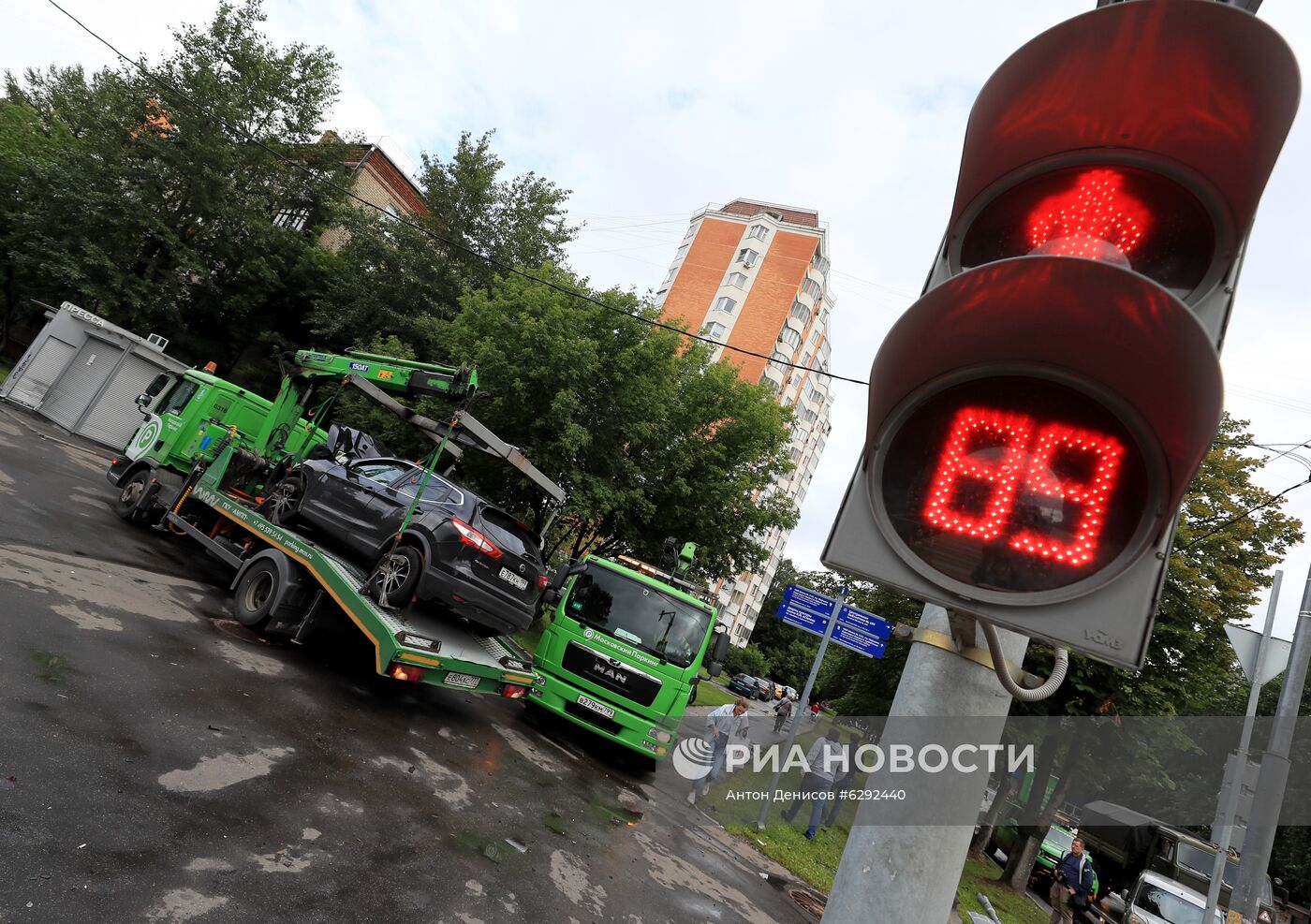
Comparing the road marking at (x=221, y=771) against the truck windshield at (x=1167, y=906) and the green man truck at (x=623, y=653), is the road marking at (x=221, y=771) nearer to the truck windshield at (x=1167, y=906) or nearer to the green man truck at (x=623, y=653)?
the green man truck at (x=623, y=653)

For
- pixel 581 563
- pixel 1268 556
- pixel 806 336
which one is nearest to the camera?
pixel 581 563

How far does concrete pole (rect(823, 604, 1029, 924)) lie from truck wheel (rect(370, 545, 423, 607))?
7.30 meters

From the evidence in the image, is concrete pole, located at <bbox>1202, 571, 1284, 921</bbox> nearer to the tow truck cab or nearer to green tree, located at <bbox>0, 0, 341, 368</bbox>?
the tow truck cab

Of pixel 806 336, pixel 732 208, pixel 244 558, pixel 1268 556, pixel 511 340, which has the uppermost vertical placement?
pixel 732 208

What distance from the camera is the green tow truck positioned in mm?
7605

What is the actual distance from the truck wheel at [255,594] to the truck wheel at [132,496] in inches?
172

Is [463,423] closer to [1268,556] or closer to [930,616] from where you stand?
Result: [930,616]

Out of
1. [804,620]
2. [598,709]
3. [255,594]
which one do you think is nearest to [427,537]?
[255,594]

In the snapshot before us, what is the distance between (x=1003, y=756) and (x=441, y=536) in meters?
13.4

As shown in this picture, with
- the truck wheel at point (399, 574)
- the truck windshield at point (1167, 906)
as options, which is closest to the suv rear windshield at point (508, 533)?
the truck wheel at point (399, 574)

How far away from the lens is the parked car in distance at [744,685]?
53.1 m

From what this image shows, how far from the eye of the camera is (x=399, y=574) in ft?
27.2

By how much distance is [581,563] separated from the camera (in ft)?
36.3

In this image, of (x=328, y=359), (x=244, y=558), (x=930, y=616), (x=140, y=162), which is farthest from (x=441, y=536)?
(x=140, y=162)
